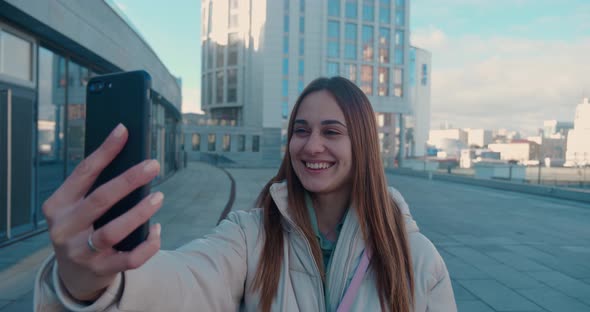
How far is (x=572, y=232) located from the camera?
8.48 m

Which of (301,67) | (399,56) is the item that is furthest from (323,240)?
(399,56)

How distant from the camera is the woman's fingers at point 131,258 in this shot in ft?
2.73

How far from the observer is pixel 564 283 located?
5184 millimetres

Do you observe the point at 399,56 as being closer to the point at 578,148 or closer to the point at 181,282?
the point at 578,148

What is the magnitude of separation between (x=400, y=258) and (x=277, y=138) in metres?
49.6

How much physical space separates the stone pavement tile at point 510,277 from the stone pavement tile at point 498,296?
18cm

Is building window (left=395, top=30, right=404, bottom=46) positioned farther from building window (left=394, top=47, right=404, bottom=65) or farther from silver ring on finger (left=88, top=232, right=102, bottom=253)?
silver ring on finger (left=88, top=232, right=102, bottom=253)

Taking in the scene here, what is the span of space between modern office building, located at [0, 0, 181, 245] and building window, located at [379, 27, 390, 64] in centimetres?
4681

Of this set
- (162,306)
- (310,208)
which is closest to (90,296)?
(162,306)

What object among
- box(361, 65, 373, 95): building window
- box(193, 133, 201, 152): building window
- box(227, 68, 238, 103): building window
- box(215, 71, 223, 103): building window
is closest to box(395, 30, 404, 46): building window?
box(361, 65, 373, 95): building window

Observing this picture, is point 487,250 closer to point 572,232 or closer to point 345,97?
point 572,232

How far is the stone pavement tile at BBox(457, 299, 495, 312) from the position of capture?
13.9ft

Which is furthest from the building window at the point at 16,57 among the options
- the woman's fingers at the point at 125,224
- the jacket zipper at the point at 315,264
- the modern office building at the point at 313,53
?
the modern office building at the point at 313,53

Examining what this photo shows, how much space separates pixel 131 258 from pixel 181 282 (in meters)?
0.45
